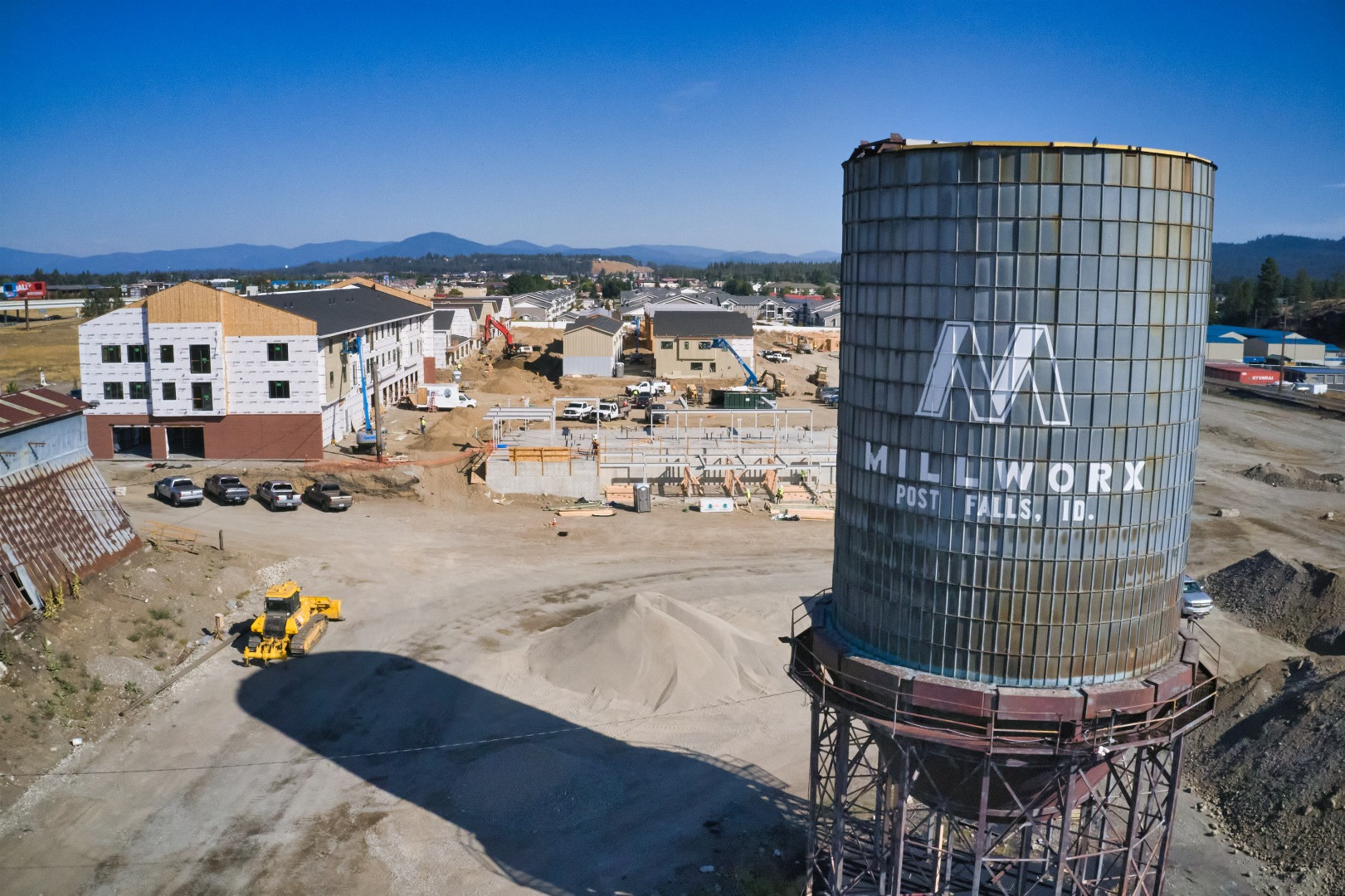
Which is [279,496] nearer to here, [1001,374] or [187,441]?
[187,441]

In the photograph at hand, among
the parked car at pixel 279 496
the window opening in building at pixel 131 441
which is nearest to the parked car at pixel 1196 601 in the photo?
the parked car at pixel 279 496

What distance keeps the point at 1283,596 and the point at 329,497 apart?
4541cm

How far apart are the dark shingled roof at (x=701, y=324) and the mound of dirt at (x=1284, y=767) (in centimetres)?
7447

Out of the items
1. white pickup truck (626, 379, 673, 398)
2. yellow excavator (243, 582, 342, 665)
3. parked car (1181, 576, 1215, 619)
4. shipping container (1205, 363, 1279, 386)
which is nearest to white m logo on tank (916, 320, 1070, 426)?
parked car (1181, 576, 1215, 619)

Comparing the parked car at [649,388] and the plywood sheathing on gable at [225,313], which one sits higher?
the plywood sheathing on gable at [225,313]

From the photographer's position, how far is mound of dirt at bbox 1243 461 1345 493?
2480 inches

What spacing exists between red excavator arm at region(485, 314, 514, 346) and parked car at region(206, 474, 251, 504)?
63.5 metres

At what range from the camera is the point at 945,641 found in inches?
709

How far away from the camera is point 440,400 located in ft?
260

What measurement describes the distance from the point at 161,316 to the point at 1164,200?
57705mm

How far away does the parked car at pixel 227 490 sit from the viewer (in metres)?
52.2

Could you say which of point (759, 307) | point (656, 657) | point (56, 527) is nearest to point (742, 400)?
point (656, 657)

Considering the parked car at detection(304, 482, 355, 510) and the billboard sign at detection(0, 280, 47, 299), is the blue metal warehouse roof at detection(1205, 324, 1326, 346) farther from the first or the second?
the billboard sign at detection(0, 280, 47, 299)

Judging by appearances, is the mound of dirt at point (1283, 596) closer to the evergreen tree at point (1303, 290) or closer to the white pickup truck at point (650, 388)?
the white pickup truck at point (650, 388)
